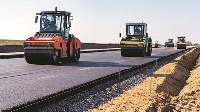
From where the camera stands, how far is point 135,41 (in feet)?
89.9

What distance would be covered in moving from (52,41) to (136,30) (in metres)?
13.6

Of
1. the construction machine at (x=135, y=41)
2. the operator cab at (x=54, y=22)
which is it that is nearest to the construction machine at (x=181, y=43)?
the construction machine at (x=135, y=41)

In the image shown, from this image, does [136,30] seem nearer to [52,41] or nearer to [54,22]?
[54,22]

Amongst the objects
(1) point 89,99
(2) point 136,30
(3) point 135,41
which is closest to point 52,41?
(1) point 89,99

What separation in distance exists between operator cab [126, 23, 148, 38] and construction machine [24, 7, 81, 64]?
10124 millimetres

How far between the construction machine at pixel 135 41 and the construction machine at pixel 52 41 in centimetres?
821

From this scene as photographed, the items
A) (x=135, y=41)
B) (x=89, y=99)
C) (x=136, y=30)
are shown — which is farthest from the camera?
(x=136, y=30)

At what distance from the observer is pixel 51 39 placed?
56.0 ft

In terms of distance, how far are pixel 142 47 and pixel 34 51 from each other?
1213cm

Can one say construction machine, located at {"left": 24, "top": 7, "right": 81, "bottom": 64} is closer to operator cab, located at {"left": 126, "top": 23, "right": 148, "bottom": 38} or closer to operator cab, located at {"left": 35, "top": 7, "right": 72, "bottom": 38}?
operator cab, located at {"left": 35, "top": 7, "right": 72, "bottom": 38}

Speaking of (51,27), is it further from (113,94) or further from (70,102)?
(70,102)

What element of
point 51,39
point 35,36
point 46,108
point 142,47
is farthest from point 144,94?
point 142,47

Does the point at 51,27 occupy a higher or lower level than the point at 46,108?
higher

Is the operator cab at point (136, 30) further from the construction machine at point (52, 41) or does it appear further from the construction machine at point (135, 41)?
the construction machine at point (52, 41)
